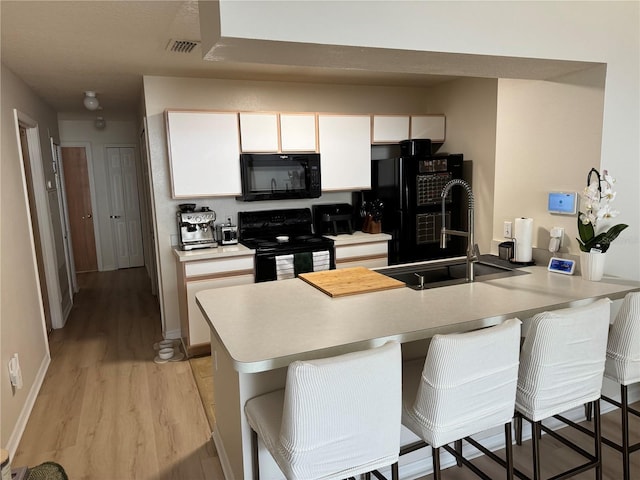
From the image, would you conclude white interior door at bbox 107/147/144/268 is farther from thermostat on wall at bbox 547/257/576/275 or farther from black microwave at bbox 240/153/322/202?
thermostat on wall at bbox 547/257/576/275

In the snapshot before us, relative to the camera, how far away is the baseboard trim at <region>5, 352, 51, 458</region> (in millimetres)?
2484

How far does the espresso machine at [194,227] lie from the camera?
146 inches

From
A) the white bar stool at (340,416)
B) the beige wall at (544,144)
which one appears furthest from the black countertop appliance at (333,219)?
the white bar stool at (340,416)

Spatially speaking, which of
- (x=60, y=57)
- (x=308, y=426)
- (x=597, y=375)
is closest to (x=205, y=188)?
(x=60, y=57)

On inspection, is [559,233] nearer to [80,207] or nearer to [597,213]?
[597,213]

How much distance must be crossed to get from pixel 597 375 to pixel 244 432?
1483 mm

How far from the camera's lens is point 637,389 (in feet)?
9.07

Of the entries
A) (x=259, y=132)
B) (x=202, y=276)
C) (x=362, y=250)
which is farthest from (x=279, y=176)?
(x=202, y=276)

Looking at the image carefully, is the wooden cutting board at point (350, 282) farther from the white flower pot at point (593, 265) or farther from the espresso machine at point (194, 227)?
the espresso machine at point (194, 227)

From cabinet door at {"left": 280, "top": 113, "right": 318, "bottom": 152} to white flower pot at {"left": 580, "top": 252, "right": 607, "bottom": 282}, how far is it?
2.39m

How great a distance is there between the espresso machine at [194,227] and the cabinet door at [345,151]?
1104 mm

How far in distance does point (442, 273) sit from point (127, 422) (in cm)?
213

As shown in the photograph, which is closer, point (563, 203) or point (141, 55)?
point (563, 203)

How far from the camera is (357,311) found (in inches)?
75.5
